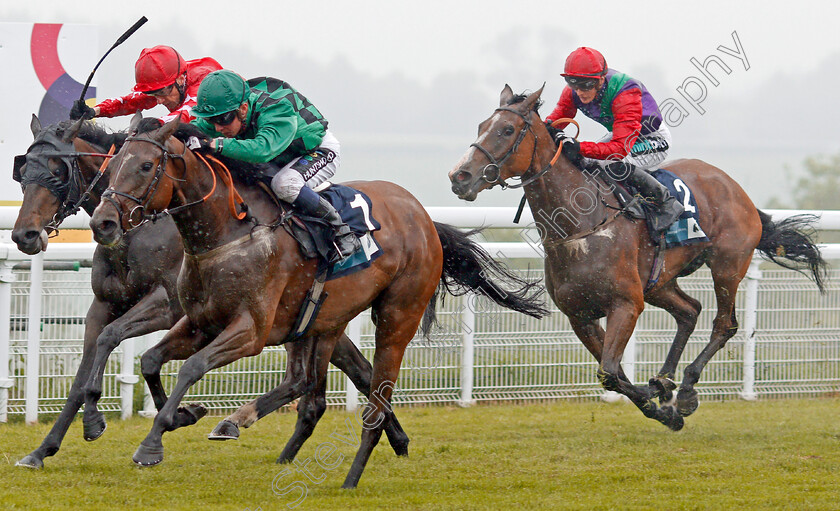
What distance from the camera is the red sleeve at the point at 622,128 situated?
4.80m

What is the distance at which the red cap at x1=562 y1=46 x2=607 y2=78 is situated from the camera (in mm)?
4848

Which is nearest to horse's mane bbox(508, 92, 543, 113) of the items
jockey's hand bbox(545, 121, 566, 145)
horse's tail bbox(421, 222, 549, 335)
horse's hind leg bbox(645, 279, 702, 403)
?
jockey's hand bbox(545, 121, 566, 145)

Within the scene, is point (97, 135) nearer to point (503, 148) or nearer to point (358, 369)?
point (358, 369)

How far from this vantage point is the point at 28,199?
4145 mm

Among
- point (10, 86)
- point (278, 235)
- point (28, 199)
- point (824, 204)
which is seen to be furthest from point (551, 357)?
point (824, 204)

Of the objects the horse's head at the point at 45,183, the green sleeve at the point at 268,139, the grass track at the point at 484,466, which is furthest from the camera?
the horse's head at the point at 45,183

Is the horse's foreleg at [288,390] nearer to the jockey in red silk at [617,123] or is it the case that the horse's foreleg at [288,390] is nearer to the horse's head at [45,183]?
the horse's head at [45,183]

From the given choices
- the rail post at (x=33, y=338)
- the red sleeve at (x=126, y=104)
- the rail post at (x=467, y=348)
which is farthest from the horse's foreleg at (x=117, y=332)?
the rail post at (x=467, y=348)

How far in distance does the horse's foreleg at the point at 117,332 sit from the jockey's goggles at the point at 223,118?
37.3 inches

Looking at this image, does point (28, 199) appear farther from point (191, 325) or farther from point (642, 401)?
point (642, 401)

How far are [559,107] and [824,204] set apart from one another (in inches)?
573

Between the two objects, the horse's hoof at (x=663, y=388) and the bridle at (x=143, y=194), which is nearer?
the bridle at (x=143, y=194)

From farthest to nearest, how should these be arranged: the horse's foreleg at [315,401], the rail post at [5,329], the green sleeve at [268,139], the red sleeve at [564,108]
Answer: the rail post at [5,329], the red sleeve at [564,108], the horse's foreleg at [315,401], the green sleeve at [268,139]

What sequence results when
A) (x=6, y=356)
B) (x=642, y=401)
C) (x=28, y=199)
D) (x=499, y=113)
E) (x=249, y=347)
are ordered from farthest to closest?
(x=6, y=356), (x=642, y=401), (x=499, y=113), (x=28, y=199), (x=249, y=347)
